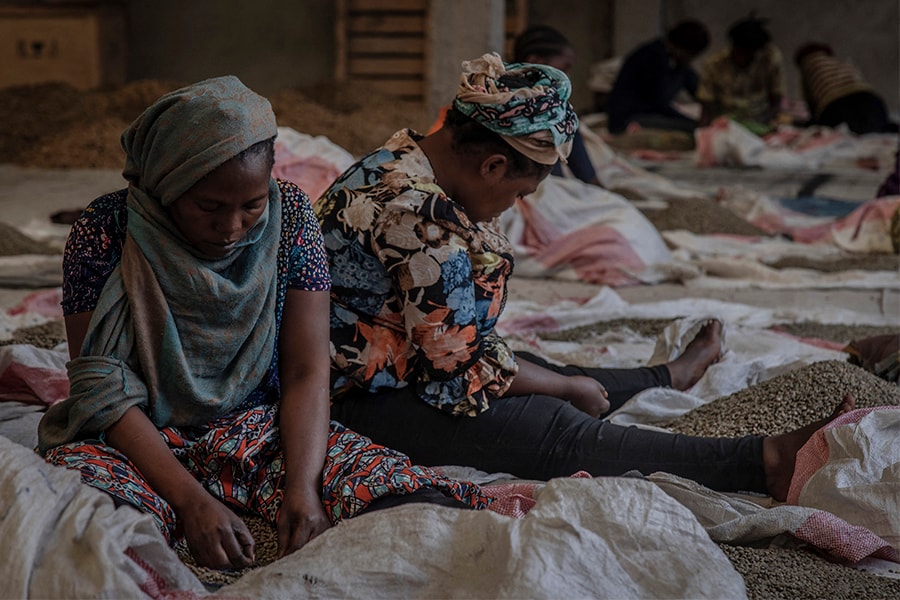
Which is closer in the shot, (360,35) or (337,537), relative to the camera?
(337,537)

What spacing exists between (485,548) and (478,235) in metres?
0.72

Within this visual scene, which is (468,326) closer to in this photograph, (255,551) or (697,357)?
(255,551)

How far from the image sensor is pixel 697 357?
2.80 m

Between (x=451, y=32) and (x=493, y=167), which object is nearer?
(x=493, y=167)

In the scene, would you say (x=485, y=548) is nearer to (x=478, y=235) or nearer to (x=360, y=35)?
(x=478, y=235)

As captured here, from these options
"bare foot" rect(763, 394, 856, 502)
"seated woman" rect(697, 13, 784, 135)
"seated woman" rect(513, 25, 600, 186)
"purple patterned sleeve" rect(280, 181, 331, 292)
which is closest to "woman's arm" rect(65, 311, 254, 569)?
"purple patterned sleeve" rect(280, 181, 331, 292)

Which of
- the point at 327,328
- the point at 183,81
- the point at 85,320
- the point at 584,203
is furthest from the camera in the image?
the point at 183,81

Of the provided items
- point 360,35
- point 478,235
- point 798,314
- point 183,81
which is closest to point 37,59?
point 183,81

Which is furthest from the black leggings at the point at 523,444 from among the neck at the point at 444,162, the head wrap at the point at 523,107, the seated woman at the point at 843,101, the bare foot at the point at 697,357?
the seated woman at the point at 843,101

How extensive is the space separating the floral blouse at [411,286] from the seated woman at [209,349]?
0.13 meters

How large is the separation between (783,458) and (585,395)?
435mm

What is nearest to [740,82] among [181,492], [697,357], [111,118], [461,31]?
[461,31]

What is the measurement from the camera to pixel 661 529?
59.0 inches

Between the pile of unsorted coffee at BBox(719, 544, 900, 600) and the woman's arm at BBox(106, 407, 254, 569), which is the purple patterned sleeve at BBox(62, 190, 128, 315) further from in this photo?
the pile of unsorted coffee at BBox(719, 544, 900, 600)
